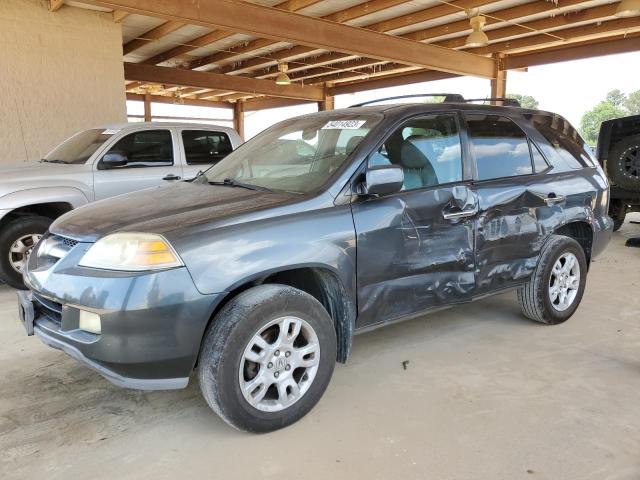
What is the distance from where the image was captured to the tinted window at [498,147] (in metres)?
3.61

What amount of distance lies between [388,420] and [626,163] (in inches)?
246

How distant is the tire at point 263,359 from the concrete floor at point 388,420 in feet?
0.46

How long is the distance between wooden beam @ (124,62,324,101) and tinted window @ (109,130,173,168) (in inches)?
341

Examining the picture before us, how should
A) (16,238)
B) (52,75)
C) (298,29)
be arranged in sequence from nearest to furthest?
(16,238) < (52,75) < (298,29)

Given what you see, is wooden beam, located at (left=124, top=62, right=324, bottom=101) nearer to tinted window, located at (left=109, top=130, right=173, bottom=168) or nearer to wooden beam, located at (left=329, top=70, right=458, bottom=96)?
wooden beam, located at (left=329, top=70, right=458, bottom=96)

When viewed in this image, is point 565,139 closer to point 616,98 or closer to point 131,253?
point 131,253

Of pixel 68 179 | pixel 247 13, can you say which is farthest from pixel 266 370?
pixel 247 13

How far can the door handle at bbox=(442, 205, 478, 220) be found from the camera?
330 cm

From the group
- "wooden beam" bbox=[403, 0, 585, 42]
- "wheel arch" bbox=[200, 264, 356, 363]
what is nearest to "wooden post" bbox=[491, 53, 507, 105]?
"wooden beam" bbox=[403, 0, 585, 42]

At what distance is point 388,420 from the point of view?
2787mm

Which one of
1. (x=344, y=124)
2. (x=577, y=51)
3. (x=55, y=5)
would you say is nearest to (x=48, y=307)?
(x=344, y=124)

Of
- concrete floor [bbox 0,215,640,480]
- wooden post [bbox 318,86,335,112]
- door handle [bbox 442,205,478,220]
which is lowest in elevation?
concrete floor [bbox 0,215,640,480]

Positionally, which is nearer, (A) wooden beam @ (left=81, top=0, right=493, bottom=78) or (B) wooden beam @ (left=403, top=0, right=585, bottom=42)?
(A) wooden beam @ (left=81, top=0, right=493, bottom=78)

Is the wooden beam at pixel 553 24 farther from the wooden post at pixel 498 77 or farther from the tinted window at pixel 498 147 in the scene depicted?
the tinted window at pixel 498 147
